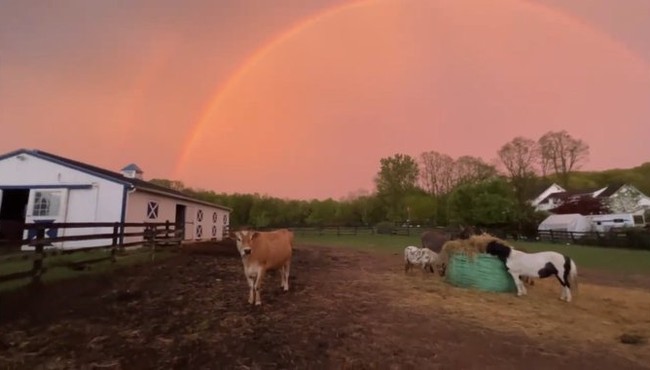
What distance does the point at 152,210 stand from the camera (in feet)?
Result: 59.3

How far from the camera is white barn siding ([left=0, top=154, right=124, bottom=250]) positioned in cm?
1562

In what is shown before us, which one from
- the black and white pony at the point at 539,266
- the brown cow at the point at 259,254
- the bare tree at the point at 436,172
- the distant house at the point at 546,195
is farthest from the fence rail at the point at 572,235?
the brown cow at the point at 259,254

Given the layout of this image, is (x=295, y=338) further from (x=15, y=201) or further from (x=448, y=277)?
(x=15, y=201)

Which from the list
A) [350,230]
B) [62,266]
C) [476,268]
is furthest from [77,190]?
[350,230]

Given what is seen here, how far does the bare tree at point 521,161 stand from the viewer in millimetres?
53031

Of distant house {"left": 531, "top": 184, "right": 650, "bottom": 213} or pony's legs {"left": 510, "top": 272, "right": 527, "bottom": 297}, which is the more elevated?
distant house {"left": 531, "top": 184, "right": 650, "bottom": 213}

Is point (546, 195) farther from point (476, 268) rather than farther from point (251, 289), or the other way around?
point (251, 289)

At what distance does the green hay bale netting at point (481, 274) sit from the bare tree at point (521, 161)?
47724 mm

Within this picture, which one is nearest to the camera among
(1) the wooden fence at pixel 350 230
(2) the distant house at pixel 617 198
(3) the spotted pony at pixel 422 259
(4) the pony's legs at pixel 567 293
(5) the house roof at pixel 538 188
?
(4) the pony's legs at pixel 567 293

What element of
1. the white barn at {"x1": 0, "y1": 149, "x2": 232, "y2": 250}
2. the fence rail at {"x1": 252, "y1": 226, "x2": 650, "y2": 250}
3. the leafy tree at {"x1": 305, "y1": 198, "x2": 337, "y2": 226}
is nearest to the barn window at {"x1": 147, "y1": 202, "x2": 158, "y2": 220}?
the white barn at {"x1": 0, "y1": 149, "x2": 232, "y2": 250}

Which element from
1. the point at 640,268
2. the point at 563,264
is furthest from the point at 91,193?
the point at 640,268

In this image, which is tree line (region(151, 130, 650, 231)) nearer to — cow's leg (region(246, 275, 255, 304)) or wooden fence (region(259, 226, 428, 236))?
wooden fence (region(259, 226, 428, 236))

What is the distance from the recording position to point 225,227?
103ft

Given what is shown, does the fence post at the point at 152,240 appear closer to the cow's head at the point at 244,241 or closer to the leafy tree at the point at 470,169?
the cow's head at the point at 244,241
